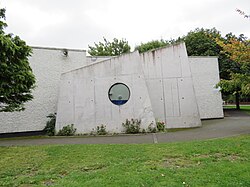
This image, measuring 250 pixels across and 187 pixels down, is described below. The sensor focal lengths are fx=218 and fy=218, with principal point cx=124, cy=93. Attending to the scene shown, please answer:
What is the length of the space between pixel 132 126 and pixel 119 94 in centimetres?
181

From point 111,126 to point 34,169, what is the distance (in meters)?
6.18

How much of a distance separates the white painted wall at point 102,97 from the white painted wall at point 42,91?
3117 mm

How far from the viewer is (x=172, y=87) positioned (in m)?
12.8

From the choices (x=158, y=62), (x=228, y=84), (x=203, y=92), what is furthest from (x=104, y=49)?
(x=228, y=84)

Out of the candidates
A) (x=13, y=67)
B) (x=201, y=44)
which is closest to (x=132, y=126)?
(x=13, y=67)

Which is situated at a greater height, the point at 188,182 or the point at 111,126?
the point at 111,126

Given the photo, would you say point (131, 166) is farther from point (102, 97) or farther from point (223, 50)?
point (223, 50)

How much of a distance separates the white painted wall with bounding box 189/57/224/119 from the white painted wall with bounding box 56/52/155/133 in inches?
325

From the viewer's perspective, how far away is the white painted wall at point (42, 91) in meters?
13.5

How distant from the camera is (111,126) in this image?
1108 cm

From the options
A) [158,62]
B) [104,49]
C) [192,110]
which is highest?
[104,49]

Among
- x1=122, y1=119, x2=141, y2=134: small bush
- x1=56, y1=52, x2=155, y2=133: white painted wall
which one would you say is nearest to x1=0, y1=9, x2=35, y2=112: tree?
x1=56, y1=52, x2=155, y2=133: white painted wall

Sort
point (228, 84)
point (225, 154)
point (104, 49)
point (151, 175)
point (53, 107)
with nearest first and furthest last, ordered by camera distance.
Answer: point (151, 175), point (225, 154), point (228, 84), point (53, 107), point (104, 49)

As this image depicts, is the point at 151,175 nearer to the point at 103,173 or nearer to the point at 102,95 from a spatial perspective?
the point at 103,173
